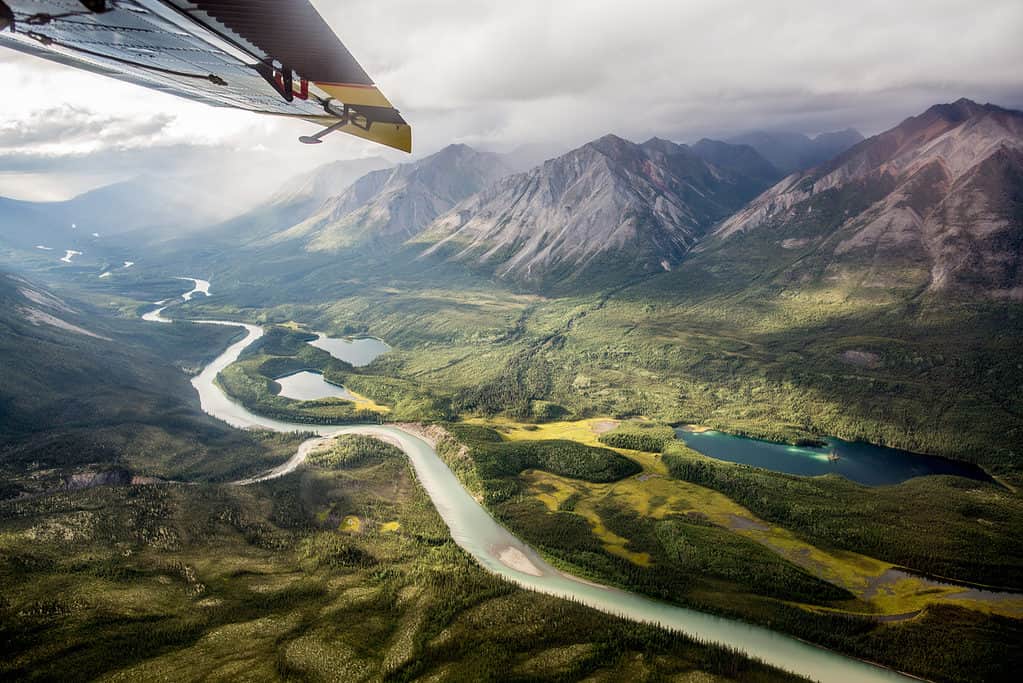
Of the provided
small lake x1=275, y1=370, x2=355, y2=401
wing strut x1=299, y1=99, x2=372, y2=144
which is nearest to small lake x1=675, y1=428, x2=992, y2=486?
small lake x1=275, y1=370, x2=355, y2=401

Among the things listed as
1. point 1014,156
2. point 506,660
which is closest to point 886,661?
point 506,660

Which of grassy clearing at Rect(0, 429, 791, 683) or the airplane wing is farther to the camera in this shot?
grassy clearing at Rect(0, 429, 791, 683)

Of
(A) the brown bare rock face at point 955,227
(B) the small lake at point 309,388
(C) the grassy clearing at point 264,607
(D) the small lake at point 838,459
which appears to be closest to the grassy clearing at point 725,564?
(C) the grassy clearing at point 264,607

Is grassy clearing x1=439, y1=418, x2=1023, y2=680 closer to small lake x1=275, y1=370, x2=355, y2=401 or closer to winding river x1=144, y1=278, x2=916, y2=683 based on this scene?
winding river x1=144, y1=278, x2=916, y2=683

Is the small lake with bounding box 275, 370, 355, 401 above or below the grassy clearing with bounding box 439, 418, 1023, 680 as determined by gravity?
above

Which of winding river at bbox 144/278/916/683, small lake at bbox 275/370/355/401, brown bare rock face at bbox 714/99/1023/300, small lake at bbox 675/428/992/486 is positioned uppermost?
brown bare rock face at bbox 714/99/1023/300

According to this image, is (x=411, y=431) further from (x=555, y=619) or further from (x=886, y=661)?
(x=886, y=661)

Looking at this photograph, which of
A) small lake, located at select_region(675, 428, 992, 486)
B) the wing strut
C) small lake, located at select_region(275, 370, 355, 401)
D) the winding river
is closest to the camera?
the wing strut

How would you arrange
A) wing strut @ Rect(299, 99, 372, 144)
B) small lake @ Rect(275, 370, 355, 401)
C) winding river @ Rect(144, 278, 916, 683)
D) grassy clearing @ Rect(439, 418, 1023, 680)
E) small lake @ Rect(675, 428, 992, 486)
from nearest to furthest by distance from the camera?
wing strut @ Rect(299, 99, 372, 144), winding river @ Rect(144, 278, 916, 683), grassy clearing @ Rect(439, 418, 1023, 680), small lake @ Rect(675, 428, 992, 486), small lake @ Rect(275, 370, 355, 401)
